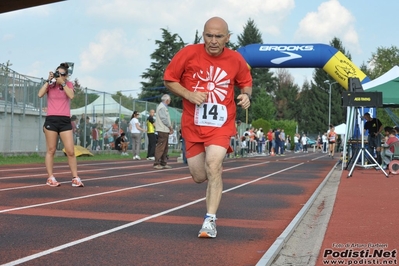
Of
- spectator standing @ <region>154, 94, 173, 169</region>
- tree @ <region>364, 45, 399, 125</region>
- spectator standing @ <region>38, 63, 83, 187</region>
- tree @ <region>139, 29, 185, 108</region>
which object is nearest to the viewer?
spectator standing @ <region>38, 63, 83, 187</region>

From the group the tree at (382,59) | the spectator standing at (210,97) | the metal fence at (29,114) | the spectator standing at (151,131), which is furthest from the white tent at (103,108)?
the tree at (382,59)

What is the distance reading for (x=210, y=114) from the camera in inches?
269

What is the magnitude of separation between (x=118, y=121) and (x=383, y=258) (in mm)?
29688

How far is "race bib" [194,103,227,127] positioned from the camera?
6840mm

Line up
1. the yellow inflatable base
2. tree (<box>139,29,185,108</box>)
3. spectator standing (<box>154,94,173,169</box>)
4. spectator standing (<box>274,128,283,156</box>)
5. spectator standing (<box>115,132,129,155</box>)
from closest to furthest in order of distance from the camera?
spectator standing (<box>154,94,173,169</box>) → the yellow inflatable base → spectator standing (<box>115,132,129,155</box>) → spectator standing (<box>274,128,283,156</box>) → tree (<box>139,29,185,108</box>)

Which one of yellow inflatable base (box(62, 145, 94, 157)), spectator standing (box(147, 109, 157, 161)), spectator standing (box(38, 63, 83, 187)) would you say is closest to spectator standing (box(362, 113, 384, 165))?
spectator standing (box(147, 109, 157, 161))

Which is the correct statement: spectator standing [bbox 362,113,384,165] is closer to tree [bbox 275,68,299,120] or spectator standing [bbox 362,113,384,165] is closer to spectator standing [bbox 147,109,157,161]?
spectator standing [bbox 147,109,157,161]

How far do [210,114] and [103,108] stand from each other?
26558 mm

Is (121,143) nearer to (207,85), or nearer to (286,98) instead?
(207,85)

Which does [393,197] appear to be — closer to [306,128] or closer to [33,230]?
[33,230]

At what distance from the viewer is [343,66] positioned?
2756 centimetres

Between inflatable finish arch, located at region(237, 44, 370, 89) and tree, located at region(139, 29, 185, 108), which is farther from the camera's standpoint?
tree, located at region(139, 29, 185, 108)

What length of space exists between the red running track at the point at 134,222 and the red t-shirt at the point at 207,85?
1.03 metres

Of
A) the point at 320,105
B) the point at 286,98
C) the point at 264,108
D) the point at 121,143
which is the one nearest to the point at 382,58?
the point at 264,108
